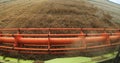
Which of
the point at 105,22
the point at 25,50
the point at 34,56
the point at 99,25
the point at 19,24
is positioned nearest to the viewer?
the point at 25,50

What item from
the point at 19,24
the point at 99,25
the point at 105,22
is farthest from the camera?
the point at 105,22

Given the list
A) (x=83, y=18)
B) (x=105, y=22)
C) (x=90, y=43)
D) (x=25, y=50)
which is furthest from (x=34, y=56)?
(x=105, y=22)

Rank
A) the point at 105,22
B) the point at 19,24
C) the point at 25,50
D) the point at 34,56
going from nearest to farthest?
the point at 25,50 → the point at 34,56 → the point at 19,24 → the point at 105,22

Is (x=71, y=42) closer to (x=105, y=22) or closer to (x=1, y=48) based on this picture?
(x=1, y=48)

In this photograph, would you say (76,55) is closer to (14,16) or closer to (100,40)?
(100,40)

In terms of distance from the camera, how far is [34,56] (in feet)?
25.1

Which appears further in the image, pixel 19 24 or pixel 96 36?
pixel 19 24

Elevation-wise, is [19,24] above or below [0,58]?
above

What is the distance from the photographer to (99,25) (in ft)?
34.6

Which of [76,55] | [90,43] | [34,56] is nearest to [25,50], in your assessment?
[34,56]

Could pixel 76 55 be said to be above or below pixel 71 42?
below

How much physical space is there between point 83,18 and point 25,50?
14.0 ft

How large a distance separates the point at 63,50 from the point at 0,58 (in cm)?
206

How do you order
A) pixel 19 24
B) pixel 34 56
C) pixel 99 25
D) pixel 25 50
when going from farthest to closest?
1. pixel 99 25
2. pixel 19 24
3. pixel 34 56
4. pixel 25 50
